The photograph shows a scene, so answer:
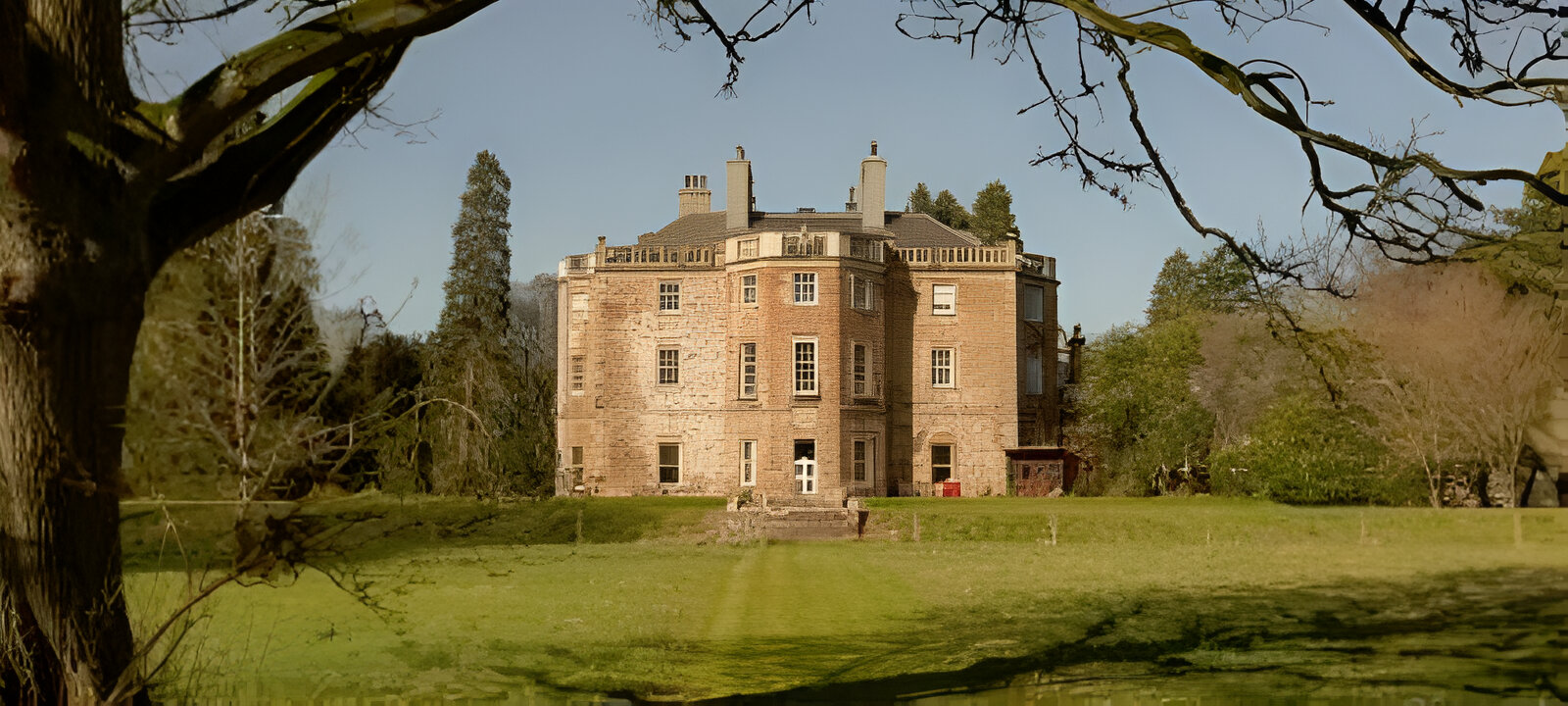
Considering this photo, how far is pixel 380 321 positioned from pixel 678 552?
15.5 m

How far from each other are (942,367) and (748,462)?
23.4 ft

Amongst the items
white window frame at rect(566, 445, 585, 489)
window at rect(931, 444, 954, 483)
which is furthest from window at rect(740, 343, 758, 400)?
window at rect(931, 444, 954, 483)

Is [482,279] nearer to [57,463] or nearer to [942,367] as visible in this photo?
[942,367]

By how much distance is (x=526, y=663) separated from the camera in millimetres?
8930

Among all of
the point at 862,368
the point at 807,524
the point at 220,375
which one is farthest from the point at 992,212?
the point at 220,375

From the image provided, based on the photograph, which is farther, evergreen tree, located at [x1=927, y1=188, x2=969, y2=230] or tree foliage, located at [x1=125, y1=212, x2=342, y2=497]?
evergreen tree, located at [x1=927, y1=188, x2=969, y2=230]

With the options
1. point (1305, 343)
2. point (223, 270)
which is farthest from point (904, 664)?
point (223, 270)

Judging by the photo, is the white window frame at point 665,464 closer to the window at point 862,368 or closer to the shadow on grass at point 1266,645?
the window at point 862,368

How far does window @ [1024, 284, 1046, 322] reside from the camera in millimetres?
40312

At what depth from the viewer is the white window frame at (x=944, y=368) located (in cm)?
3766

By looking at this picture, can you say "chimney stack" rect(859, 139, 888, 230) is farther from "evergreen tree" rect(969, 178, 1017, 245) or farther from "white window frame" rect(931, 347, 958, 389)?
"evergreen tree" rect(969, 178, 1017, 245)

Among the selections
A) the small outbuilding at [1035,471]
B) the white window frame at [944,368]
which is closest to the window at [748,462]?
the white window frame at [944,368]

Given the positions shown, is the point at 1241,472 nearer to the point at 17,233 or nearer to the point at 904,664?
the point at 904,664

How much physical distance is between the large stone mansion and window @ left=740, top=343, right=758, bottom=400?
0.03 m
